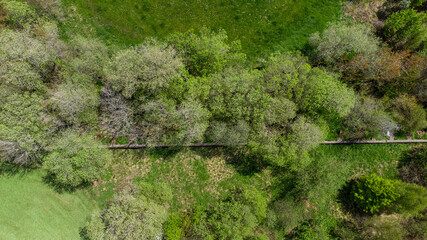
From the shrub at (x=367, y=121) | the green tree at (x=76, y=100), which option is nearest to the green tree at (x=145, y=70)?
the green tree at (x=76, y=100)

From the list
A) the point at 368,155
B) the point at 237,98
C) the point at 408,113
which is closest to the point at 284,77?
the point at 237,98

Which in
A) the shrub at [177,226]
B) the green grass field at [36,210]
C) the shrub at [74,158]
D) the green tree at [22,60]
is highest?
the green tree at [22,60]

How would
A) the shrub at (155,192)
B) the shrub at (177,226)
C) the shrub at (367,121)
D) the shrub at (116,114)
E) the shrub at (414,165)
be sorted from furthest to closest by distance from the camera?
the shrub at (414,165), the shrub at (367,121), the shrub at (116,114), the shrub at (155,192), the shrub at (177,226)

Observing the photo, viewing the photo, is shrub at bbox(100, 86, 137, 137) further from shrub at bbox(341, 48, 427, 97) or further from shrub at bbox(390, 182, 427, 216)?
shrub at bbox(390, 182, 427, 216)

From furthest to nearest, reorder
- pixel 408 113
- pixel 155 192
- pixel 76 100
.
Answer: pixel 408 113, pixel 155 192, pixel 76 100

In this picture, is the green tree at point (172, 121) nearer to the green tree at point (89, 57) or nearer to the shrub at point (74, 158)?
the shrub at point (74, 158)

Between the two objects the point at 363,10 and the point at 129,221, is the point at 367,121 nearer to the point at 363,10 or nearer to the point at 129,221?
the point at 363,10

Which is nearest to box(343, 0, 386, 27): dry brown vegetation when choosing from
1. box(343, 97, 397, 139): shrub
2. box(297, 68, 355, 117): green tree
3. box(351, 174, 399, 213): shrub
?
box(343, 97, 397, 139): shrub
